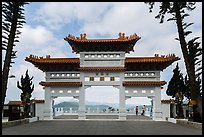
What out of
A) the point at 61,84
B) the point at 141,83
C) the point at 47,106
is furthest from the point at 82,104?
the point at 141,83

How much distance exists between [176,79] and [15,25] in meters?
18.7

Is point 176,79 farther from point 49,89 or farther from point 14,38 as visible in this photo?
point 14,38

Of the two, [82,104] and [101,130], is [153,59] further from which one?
[101,130]

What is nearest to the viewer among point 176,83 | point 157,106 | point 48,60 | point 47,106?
point 157,106

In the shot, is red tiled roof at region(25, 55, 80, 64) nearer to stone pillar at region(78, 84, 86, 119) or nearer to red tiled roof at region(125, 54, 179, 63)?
stone pillar at region(78, 84, 86, 119)

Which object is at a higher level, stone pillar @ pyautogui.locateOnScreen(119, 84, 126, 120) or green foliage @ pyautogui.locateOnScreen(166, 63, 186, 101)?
green foliage @ pyautogui.locateOnScreen(166, 63, 186, 101)

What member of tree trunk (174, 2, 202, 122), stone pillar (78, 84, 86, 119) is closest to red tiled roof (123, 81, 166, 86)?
stone pillar (78, 84, 86, 119)

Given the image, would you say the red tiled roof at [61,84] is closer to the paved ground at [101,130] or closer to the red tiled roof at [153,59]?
the red tiled roof at [153,59]

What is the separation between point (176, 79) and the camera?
32312 millimetres

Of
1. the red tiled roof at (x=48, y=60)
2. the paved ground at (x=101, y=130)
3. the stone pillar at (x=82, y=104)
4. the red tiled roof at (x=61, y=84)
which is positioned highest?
the red tiled roof at (x=48, y=60)

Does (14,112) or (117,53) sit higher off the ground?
(117,53)

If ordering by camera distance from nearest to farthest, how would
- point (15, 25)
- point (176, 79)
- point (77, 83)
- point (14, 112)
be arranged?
point (15, 25), point (14, 112), point (77, 83), point (176, 79)

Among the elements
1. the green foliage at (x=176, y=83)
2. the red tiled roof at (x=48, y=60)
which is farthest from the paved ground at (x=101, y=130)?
the green foliage at (x=176, y=83)

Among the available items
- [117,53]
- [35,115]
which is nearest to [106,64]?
[117,53]
